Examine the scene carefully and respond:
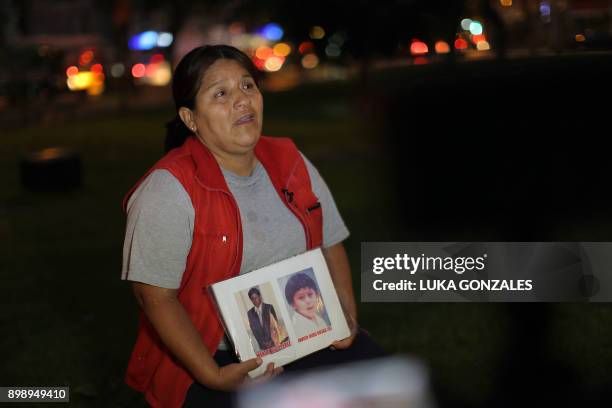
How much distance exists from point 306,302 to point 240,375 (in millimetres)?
283

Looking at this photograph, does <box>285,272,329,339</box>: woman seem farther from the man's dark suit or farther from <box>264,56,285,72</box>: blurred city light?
<box>264,56,285,72</box>: blurred city light

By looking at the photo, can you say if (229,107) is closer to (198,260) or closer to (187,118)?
(187,118)

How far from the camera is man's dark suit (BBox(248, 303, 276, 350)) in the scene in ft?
9.07

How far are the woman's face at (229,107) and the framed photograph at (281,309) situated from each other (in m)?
0.44

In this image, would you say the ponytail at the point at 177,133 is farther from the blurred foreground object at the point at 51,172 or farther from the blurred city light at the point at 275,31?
the blurred city light at the point at 275,31

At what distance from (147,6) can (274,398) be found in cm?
3337

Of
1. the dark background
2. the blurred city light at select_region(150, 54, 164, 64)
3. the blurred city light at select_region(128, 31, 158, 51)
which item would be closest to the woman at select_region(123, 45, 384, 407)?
the dark background

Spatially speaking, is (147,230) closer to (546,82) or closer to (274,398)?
(274,398)

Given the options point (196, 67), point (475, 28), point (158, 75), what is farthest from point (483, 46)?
point (158, 75)

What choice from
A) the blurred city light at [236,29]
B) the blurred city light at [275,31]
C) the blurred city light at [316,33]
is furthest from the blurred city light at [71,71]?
the blurred city light at [236,29]

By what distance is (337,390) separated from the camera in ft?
9.73

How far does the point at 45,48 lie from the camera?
103 ft

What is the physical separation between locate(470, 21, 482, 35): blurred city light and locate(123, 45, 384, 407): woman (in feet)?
9.71

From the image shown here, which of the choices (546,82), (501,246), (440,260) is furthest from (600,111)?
(440,260)
